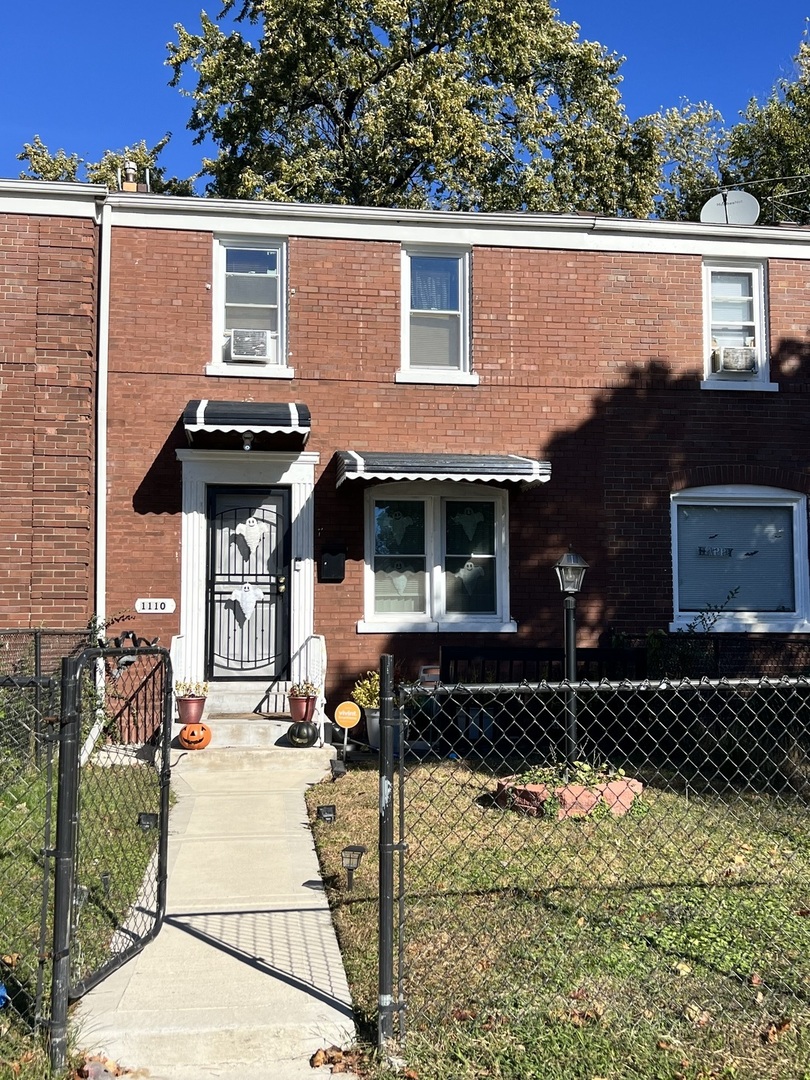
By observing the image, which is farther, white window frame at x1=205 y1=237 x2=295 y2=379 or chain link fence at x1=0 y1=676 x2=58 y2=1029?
white window frame at x1=205 y1=237 x2=295 y2=379

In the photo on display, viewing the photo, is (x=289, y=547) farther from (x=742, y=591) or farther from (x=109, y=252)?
(x=742, y=591)

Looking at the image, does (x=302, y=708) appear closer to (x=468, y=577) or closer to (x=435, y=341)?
(x=468, y=577)

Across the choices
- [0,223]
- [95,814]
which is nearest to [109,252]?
[0,223]

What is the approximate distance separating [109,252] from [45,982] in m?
8.61

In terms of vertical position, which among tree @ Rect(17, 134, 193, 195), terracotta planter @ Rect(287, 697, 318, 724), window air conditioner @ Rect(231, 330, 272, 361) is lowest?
terracotta planter @ Rect(287, 697, 318, 724)

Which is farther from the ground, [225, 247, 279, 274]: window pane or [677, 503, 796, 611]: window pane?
[225, 247, 279, 274]: window pane

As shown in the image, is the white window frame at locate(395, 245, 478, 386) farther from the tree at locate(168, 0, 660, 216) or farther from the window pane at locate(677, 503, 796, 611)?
the tree at locate(168, 0, 660, 216)

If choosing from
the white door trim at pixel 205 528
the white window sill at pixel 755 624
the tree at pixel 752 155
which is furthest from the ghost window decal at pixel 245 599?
the tree at pixel 752 155

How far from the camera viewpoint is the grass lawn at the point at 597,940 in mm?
3754

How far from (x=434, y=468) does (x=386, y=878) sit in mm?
6878

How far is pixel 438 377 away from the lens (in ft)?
37.5

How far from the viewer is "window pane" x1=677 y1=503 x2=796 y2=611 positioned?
38.8 ft

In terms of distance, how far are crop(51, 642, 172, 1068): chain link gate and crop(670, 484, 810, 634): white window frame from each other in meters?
6.37

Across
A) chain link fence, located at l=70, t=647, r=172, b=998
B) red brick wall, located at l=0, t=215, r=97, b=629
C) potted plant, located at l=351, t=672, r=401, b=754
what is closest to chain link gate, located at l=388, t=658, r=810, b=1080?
chain link fence, located at l=70, t=647, r=172, b=998
